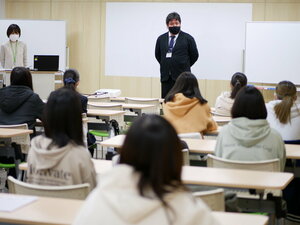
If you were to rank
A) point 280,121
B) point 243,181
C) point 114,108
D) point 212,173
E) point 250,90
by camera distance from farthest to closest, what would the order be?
point 114,108 → point 280,121 → point 250,90 → point 212,173 → point 243,181

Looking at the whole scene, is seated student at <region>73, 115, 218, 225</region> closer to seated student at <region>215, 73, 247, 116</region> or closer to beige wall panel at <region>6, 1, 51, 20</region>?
seated student at <region>215, 73, 247, 116</region>

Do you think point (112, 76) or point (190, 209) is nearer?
point (190, 209)

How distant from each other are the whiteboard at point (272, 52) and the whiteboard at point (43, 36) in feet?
12.1

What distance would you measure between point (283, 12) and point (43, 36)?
15.5 ft

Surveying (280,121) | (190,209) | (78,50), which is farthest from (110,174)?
(78,50)

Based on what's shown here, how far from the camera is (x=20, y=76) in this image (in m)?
4.94

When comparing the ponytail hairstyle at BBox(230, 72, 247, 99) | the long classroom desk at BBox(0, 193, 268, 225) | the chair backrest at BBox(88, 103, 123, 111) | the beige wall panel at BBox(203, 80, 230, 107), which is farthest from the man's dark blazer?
the long classroom desk at BBox(0, 193, 268, 225)

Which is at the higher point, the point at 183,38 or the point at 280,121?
the point at 183,38

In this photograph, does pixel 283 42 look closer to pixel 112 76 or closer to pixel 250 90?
pixel 112 76

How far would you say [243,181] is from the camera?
2.84 m

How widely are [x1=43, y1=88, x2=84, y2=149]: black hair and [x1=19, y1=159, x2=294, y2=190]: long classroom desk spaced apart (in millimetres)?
353

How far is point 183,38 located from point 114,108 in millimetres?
1736

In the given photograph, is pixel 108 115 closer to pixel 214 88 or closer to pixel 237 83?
pixel 237 83

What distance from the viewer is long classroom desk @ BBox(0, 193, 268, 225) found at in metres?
2.13
